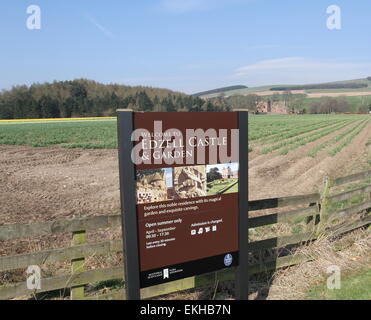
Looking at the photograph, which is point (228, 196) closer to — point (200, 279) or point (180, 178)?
point (180, 178)

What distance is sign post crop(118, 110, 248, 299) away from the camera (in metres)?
3.33

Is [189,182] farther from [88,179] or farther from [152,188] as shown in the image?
[88,179]

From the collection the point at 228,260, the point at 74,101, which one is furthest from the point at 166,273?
the point at 74,101

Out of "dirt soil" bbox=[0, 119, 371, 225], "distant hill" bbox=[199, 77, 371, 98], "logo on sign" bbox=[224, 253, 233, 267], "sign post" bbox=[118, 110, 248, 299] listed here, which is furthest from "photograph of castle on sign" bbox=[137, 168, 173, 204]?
"distant hill" bbox=[199, 77, 371, 98]

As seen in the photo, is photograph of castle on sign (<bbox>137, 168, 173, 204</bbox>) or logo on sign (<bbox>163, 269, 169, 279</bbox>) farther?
logo on sign (<bbox>163, 269, 169, 279</bbox>)

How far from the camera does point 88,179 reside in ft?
51.9

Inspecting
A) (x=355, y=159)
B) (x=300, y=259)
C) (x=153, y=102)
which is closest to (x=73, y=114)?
(x=153, y=102)

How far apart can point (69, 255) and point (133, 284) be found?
1135 millimetres

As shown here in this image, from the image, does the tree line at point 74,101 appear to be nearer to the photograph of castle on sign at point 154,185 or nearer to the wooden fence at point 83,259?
the wooden fence at point 83,259

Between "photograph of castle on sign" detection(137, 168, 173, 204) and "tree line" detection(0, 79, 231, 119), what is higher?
"tree line" detection(0, 79, 231, 119)

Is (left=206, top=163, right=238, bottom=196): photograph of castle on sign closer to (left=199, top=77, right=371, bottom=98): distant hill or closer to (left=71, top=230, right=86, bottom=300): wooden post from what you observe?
(left=71, top=230, right=86, bottom=300): wooden post

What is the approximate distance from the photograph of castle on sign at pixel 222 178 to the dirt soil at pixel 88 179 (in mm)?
6658

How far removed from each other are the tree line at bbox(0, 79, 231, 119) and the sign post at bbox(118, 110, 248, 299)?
65637 mm

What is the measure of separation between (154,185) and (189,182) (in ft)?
1.35
